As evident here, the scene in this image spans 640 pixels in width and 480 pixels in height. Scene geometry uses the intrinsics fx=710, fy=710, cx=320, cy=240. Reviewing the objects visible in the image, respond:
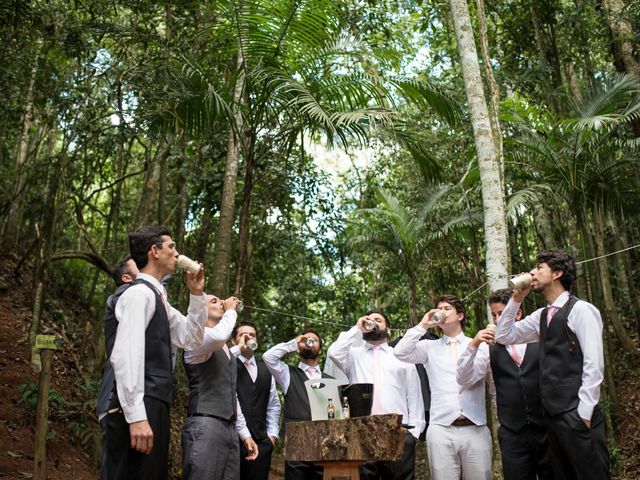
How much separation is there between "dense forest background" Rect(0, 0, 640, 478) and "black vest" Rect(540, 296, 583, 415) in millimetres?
2076

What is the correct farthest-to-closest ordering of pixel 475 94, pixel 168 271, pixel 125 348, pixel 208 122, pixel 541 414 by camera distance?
pixel 208 122 → pixel 475 94 → pixel 541 414 → pixel 168 271 → pixel 125 348

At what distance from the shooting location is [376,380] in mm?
5859

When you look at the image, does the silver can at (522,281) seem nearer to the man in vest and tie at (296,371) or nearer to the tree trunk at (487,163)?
the tree trunk at (487,163)

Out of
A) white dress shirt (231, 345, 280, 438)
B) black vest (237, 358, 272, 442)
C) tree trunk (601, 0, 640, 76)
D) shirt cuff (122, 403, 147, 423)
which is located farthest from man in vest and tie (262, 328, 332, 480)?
tree trunk (601, 0, 640, 76)

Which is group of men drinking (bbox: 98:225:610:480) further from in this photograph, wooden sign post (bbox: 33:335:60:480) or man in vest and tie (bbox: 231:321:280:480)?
wooden sign post (bbox: 33:335:60:480)

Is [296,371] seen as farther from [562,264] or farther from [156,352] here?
[156,352]

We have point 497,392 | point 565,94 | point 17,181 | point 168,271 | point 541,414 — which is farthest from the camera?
point 17,181

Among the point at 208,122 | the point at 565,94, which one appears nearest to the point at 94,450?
the point at 208,122

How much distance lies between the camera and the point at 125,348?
10.7 feet

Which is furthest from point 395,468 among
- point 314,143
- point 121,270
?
point 314,143

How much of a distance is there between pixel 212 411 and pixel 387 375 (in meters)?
1.98

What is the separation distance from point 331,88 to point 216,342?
4006 mm

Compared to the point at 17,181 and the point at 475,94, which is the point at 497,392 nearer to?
the point at 475,94

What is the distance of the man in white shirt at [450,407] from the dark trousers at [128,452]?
241 centimetres
